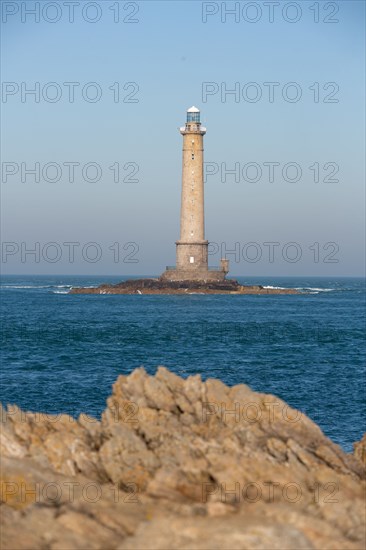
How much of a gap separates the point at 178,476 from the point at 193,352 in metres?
35.1

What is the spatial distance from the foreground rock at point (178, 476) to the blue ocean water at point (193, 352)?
8.57 metres

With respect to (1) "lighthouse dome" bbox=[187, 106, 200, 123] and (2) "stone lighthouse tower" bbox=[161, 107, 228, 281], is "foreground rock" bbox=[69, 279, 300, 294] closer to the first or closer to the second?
(2) "stone lighthouse tower" bbox=[161, 107, 228, 281]

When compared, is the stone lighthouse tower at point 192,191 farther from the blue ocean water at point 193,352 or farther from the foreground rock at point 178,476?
the foreground rock at point 178,476

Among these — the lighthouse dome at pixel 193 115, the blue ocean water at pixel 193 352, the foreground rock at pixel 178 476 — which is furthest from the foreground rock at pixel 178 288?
the foreground rock at pixel 178 476

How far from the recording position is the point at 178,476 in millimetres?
11531

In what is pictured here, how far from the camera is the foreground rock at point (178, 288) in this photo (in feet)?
340

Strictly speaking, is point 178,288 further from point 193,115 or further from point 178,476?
point 178,476

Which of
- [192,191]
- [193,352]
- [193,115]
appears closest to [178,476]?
[193,352]

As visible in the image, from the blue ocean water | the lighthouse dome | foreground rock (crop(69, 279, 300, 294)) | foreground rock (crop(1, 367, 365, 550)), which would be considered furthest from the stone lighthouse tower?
foreground rock (crop(1, 367, 365, 550))

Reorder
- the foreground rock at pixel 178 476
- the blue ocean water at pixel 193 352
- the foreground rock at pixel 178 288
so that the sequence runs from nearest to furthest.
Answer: the foreground rock at pixel 178 476
the blue ocean water at pixel 193 352
the foreground rock at pixel 178 288

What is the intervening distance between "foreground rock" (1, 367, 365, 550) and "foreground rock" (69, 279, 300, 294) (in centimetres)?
8839

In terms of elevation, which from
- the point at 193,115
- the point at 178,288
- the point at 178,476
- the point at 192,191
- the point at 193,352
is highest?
the point at 193,115

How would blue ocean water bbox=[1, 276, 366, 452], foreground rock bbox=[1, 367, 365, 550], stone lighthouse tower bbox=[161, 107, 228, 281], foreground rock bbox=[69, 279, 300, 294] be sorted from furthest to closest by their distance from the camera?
foreground rock bbox=[69, 279, 300, 294] < stone lighthouse tower bbox=[161, 107, 228, 281] < blue ocean water bbox=[1, 276, 366, 452] < foreground rock bbox=[1, 367, 365, 550]

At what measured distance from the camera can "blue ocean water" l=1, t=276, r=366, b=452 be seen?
2934 centimetres
